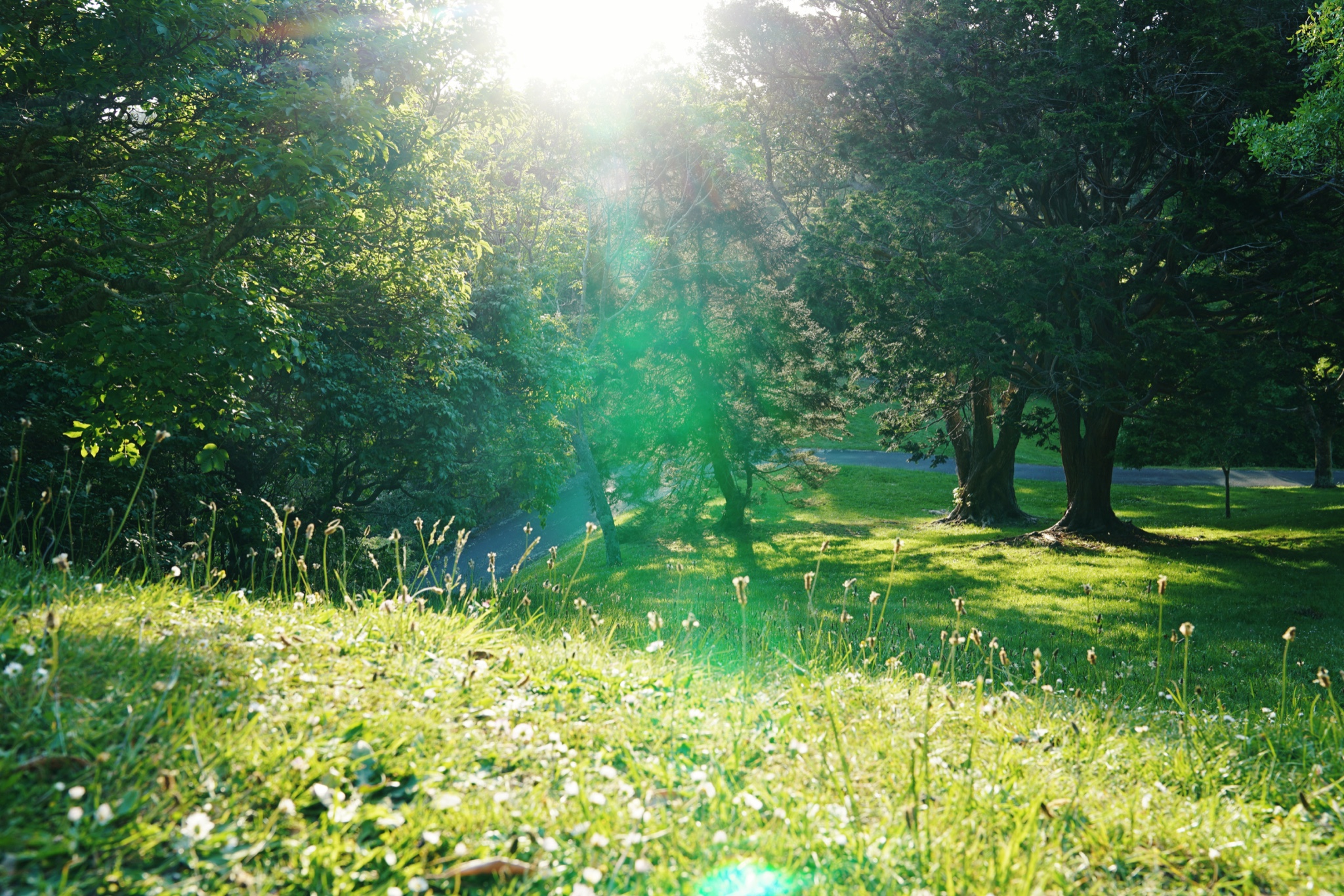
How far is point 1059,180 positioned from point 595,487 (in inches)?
488

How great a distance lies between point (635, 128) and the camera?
66.5ft

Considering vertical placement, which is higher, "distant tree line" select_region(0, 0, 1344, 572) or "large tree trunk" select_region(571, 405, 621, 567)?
"distant tree line" select_region(0, 0, 1344, 572)

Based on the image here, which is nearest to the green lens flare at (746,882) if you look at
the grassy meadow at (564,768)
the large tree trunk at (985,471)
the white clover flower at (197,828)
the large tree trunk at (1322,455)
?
the grassy meadow at (564,768)

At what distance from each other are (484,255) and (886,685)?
41.8ft

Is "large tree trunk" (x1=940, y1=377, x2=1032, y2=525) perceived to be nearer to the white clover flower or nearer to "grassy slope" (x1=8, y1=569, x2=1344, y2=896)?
"grassy slope" (x1=8, y1=569, x2=1344, y2=896)

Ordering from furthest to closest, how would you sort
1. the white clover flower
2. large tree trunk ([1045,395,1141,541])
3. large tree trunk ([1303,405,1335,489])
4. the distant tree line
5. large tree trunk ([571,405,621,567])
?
large tree trunk ([1303,405,1335,489]), large tree trunk ([571,405,621,567]), large tree trunk ([1045,395,1141,541]), the distant tree line, the white clover flower

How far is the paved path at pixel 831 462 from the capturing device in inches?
1063

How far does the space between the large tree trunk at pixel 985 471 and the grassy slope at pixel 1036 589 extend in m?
1.12

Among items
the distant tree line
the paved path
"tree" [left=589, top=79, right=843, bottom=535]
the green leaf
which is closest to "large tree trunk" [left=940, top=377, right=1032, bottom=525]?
the distant tree line

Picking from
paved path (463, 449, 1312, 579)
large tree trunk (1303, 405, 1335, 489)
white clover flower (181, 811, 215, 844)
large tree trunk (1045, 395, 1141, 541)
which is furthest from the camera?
large tree trunk (1303, 405, 1335, 489)

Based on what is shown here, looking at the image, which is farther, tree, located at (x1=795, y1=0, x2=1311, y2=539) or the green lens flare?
tree, located at (x1=795, y1=0, x2=1311, y2=539)

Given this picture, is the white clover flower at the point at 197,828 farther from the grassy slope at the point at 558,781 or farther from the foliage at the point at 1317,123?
the foliage at the point at 1317,123

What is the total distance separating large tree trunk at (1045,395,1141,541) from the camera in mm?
18188

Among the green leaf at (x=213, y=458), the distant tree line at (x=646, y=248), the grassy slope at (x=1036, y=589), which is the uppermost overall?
the distant tree line at (x=646, y=248)
